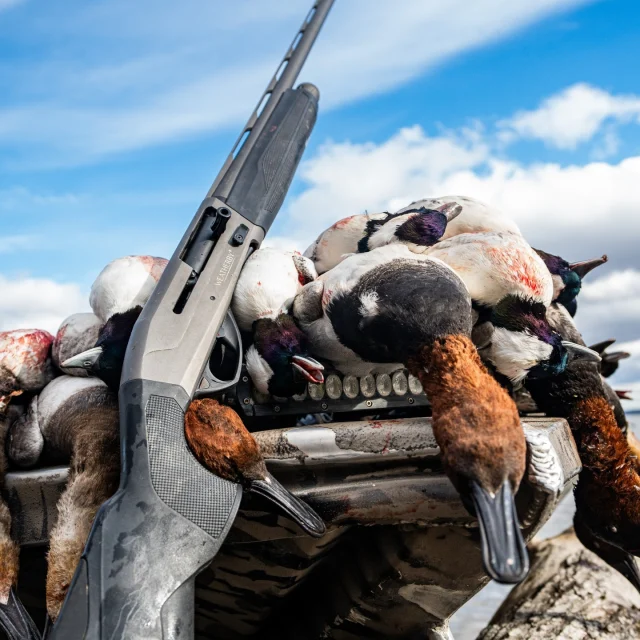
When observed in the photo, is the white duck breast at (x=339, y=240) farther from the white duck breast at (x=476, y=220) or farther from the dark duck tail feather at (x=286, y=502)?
the dark duck tail feather at (x=286, y=502)

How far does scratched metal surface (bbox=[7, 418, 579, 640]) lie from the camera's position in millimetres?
1707

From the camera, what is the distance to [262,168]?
2.22 metres

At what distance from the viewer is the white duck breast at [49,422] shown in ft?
6.93

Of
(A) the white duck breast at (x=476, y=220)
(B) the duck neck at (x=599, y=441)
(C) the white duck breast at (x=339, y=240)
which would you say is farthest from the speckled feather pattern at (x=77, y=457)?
(B) the duck neck at (x=599, y=441)

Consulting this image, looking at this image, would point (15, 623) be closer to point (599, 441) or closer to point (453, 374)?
point (453, 374)

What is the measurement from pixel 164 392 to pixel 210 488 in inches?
10.2

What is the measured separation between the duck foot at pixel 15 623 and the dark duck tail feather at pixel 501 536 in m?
1.19

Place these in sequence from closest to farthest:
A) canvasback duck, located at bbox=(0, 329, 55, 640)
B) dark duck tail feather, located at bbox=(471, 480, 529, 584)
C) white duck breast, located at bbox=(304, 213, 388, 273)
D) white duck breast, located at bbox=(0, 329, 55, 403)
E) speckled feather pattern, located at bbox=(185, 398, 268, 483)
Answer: dark duck tail feather, located at bbox=(471, 480, 529, 584)
speckled feather pattern, located at bbox=(185, 398, 268, 483)
canvasback duck, located at bbox=(0, 329, 55, 640)
white duck breast, located at bbox=(0, 329, 55, 403)
white duck breast, located at bbox=(304, 213, 388, 273)

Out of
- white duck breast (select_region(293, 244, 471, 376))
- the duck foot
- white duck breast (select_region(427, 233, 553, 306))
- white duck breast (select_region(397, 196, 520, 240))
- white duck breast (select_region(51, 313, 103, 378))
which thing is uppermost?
white duck breast (select_region(397, 196, 520, 240))

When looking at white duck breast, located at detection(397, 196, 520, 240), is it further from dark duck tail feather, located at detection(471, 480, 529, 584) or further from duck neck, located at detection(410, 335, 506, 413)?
dark duck tail feather, located at detection(471, 480, 529, 584)

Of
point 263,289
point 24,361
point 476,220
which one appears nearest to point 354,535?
point 263,289

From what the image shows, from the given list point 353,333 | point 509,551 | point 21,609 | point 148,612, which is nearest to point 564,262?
point 353,333

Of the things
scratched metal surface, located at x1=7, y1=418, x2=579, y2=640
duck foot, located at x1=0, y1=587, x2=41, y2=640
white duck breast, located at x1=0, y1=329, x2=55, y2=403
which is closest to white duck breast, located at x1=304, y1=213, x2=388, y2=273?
scratched metal surface, located at x1=7, y1=418, x2=579, y2=640

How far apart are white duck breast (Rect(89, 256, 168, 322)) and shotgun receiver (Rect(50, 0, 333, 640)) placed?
0.17m
